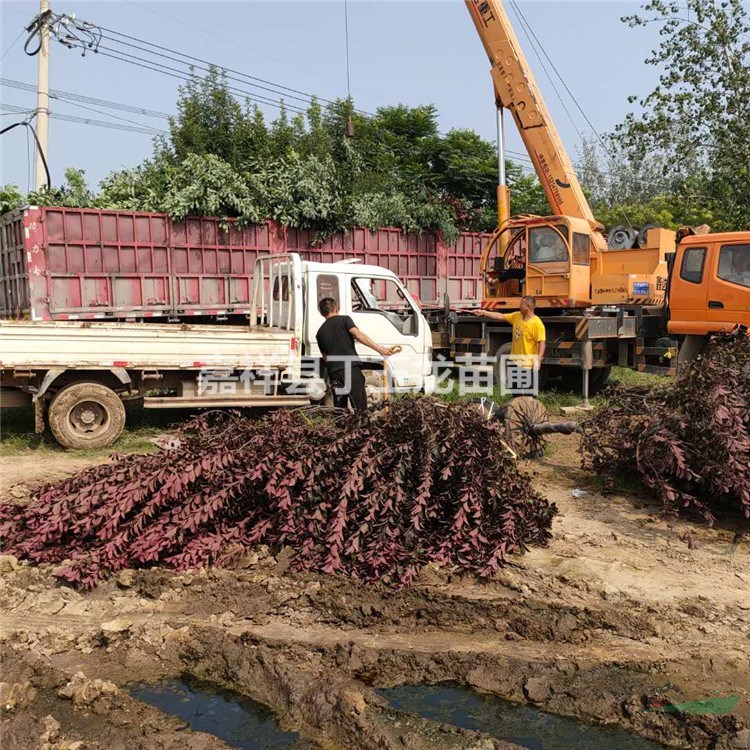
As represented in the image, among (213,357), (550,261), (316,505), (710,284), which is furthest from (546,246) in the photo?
(316,505)

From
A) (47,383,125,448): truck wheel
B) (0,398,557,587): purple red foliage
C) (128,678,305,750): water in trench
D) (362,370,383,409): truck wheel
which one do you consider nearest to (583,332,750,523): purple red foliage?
(0,398,557,587): purple red foliage

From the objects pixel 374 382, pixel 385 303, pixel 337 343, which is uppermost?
pixel 385 303

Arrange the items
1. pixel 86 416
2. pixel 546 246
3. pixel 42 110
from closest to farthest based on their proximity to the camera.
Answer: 1. pixel 86 416
2. pixel 546 246
3. pixel 42 110

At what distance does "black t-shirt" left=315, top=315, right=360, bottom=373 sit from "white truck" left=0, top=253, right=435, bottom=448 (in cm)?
129

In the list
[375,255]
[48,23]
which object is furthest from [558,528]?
[48,23]

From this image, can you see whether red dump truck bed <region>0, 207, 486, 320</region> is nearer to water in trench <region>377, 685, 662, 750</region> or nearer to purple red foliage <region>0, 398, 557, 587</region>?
purple red foliage <region>0, 398, 557, 587</region>

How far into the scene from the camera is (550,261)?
11469 millimetres

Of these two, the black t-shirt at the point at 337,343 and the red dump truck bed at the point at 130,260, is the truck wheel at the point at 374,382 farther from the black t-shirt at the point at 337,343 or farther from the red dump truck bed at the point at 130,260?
the red dump truck bed at the point at 130,260

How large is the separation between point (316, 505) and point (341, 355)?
110 inches

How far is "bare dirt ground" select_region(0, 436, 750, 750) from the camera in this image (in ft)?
10.4

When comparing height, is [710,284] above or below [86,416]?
above

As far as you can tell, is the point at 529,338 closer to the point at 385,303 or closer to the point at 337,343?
the point at 385,303

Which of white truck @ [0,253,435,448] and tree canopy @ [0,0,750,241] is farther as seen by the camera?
tree canopy @ [0,0,750,241]

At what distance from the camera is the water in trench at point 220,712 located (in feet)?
10.3
